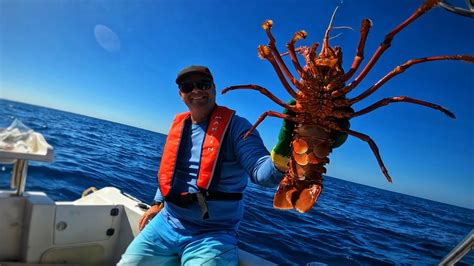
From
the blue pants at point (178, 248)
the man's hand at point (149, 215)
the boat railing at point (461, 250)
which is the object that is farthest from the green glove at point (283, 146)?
the man's hand at point (149, 215)

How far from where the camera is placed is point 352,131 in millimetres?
2076

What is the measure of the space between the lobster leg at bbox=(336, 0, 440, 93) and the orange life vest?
126 cm

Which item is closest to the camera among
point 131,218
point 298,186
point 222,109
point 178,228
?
point 298,186

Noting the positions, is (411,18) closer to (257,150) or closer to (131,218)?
(257,150)

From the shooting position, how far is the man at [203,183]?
8.20 feet

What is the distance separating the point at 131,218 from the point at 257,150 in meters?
2.14

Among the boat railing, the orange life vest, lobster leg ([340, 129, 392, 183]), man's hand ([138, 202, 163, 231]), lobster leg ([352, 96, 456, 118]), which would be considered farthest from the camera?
man's hand ([138, 202, 163, 231])

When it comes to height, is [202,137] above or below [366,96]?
below

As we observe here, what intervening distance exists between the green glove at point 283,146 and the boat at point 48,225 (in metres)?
1.09

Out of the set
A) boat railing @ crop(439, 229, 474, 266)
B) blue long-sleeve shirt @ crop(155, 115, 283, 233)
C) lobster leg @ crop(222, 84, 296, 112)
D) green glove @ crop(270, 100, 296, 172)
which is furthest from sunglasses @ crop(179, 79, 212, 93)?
boat railing @ crop(439, 229, 474, 266)

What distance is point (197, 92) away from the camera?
122 inches

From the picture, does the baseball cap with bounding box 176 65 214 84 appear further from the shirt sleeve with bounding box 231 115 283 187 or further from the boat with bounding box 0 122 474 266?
the boat with bounding box 0 122 474 266

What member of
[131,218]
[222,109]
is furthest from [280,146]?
[131,218]

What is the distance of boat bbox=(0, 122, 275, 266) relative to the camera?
119 inches
